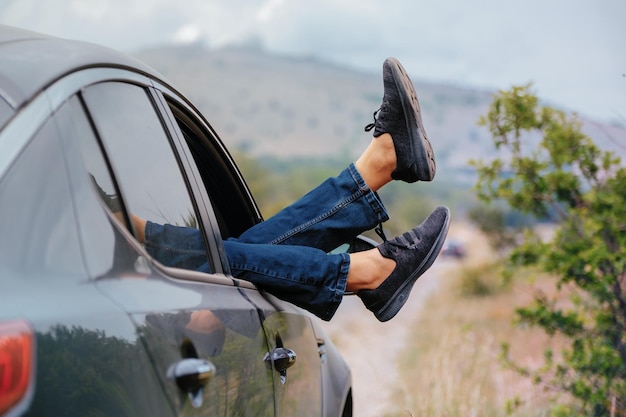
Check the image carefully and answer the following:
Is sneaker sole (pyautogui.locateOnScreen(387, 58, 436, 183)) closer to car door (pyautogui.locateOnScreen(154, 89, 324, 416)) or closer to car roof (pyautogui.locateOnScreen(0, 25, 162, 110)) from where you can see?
car door (pyautogui.locateOnScreen(154, 89, 324, 416))

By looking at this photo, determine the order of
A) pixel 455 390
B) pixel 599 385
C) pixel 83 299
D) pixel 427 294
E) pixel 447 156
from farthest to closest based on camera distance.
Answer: pixel 447 156 → pixel 427 294 → pixel 599 385 → pixel 455 390 → pixel 83 299

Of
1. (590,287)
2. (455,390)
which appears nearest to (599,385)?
(590,287)

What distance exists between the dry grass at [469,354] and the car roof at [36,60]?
183cm

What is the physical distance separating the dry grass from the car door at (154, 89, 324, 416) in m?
0.45

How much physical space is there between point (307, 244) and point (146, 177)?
119cm

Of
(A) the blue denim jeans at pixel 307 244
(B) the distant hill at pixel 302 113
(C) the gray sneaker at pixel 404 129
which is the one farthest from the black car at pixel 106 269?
(B) the distant hill at pixel 302 113

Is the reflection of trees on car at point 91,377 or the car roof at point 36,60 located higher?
the car roof at point 36,60

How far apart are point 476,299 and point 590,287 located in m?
29.3

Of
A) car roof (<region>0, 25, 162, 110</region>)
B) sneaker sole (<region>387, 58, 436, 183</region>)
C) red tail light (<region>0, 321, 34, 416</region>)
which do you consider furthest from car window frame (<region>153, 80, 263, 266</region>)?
red tail light (<region>0, 321, 34, 416</region>)

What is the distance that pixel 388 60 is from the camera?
3947 millimetres

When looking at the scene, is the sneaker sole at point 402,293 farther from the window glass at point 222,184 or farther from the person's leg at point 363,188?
the window glass at point 222,184

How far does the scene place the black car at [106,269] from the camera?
1.50 metres

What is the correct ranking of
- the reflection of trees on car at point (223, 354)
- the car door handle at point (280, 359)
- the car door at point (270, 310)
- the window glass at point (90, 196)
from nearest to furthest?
the window glass at point (90, 196)
the reflection of trees on car at point (223, 354)
the car door handle at point (280, 359)
the car door at point (270, 310)

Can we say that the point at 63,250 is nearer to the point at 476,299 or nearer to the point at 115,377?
the point at 115,377
